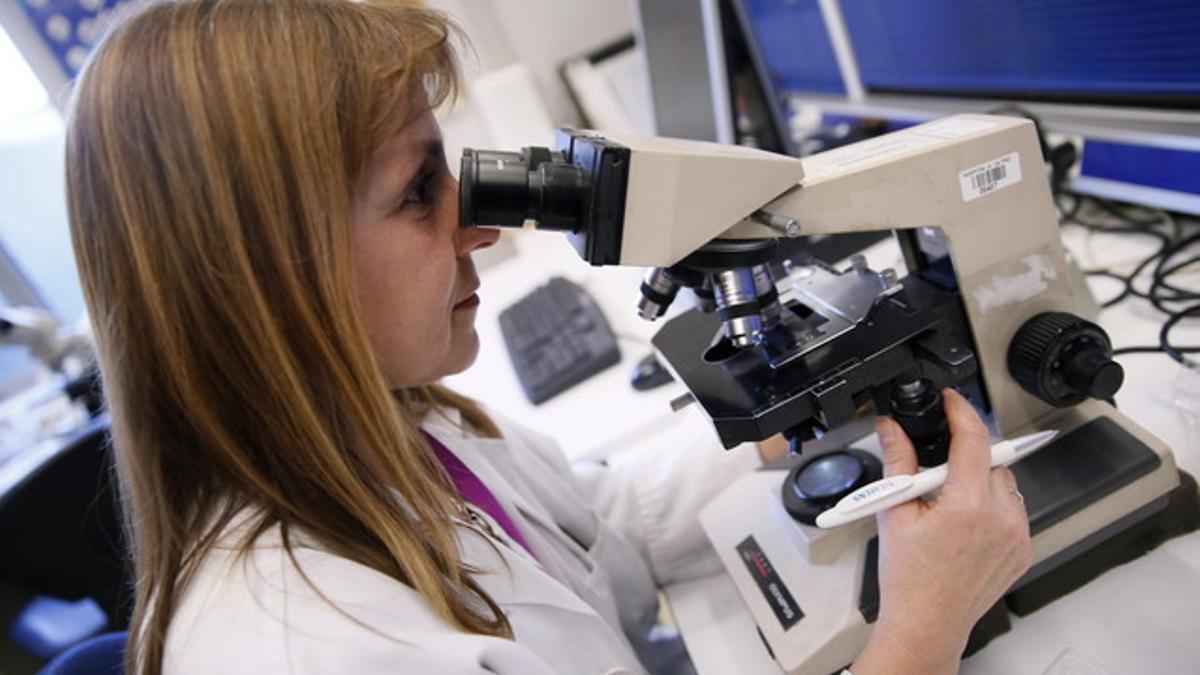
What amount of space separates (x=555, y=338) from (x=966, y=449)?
2.79 feet

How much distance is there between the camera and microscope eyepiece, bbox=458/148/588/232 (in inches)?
19.0

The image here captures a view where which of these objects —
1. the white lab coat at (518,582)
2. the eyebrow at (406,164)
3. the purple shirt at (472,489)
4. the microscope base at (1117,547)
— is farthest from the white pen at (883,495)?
the eyebrow at (406,164)

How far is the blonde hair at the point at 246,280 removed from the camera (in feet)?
1.63

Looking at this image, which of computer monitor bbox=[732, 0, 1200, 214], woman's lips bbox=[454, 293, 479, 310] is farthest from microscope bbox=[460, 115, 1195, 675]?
computer monitor bbox=[732, 0, 1200, 214]

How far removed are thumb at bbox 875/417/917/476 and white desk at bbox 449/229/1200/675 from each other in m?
0.19

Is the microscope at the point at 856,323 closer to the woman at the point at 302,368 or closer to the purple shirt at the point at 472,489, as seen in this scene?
the woman at the point at 302,368

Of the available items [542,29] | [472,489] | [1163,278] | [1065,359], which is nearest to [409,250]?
[472,489]

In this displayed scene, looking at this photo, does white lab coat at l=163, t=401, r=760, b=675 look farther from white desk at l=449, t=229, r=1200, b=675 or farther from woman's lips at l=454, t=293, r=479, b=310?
woman's lips at l=454, t=293, r=479, b=310

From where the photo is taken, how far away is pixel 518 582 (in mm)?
637

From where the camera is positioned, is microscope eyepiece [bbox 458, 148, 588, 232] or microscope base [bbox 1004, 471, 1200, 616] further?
microscope base [bbox 1004, 471, 1200, 616]

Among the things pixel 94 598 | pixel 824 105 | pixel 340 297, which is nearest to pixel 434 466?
pixel 340 297

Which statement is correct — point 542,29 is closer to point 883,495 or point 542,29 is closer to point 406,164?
point 406,164

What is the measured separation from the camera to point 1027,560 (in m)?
0.55

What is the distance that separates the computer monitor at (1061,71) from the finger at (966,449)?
631 millimetres
